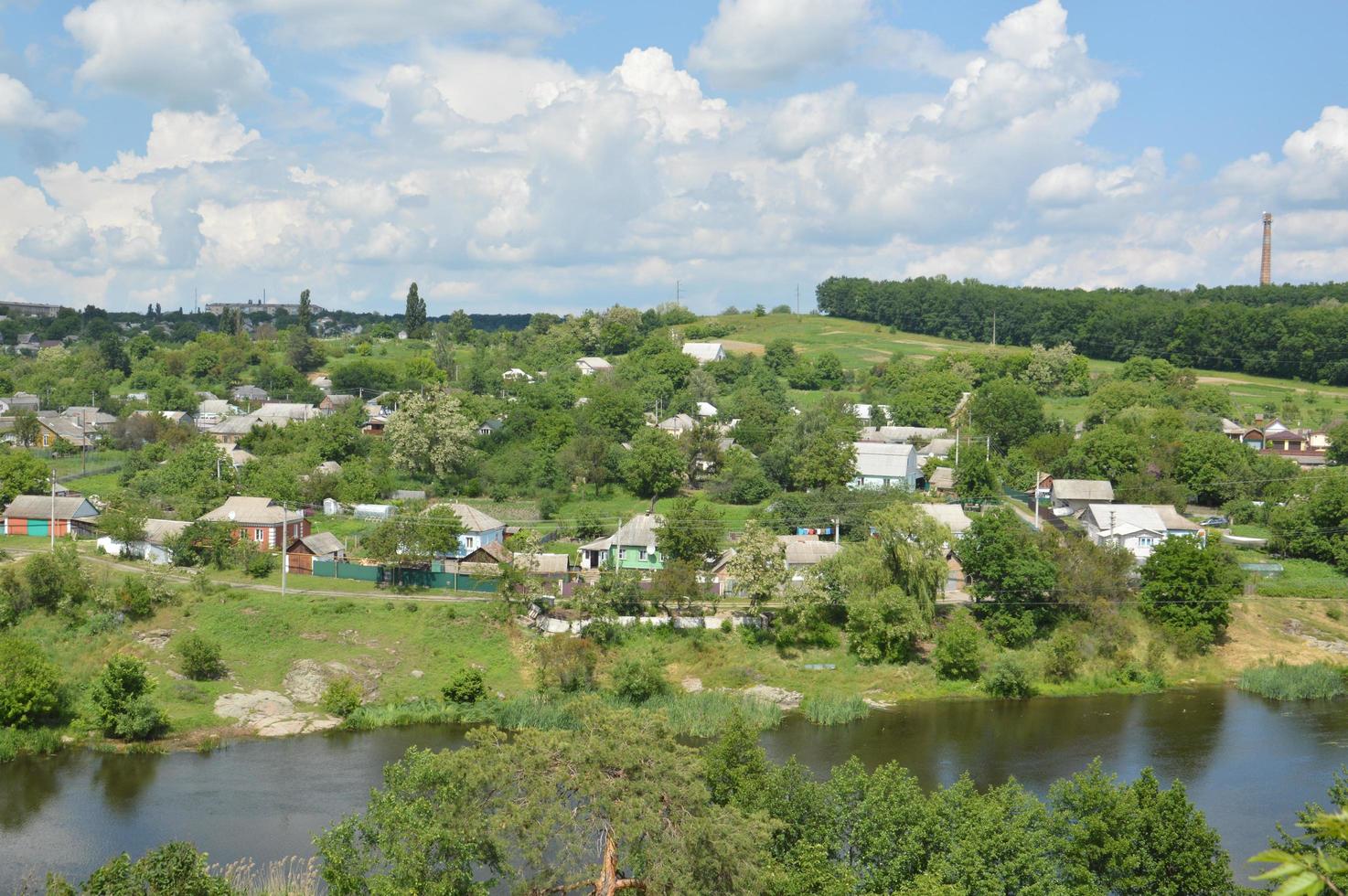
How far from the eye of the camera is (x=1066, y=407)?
71750 mm

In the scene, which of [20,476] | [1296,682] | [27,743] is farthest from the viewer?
[20,476]

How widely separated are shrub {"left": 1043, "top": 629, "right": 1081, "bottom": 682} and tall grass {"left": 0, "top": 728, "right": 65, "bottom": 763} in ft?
93.6

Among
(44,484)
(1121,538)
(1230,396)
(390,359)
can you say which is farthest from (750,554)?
(390,359)

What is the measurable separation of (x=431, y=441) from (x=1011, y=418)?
3022 cm

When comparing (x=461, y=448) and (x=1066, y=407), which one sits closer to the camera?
(x=461, y=448)

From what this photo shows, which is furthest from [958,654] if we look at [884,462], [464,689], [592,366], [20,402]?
[20,402]

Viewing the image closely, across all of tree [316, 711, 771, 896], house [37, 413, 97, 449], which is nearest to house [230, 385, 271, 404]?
house [37, 413, 97, 449]

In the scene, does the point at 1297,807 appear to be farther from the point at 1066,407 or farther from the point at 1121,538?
the point at 1066,407

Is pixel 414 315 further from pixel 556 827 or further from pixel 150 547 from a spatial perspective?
pixel 556 827

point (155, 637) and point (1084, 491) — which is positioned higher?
point (1084, 491)

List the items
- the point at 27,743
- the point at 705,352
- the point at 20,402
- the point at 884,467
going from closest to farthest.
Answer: the point at 27,743 < the point at 884,467 < the point at 20,402 < the point at 705,352

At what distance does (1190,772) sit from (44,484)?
4502 centimetres

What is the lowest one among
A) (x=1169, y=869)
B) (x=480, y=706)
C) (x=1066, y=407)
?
(x=480, y=706)

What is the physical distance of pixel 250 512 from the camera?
1769 inches
